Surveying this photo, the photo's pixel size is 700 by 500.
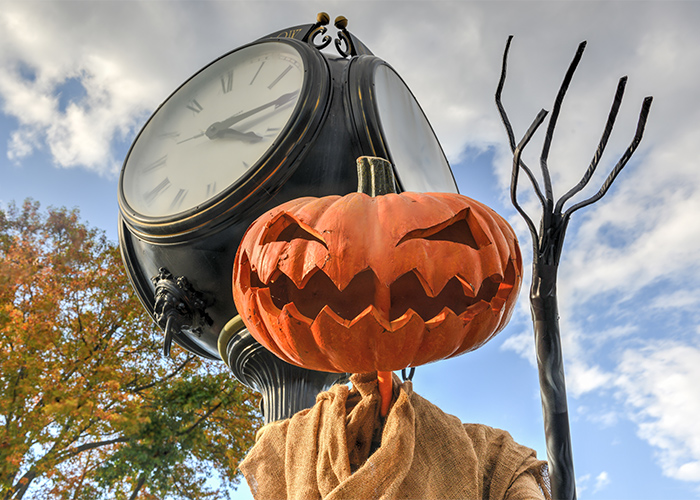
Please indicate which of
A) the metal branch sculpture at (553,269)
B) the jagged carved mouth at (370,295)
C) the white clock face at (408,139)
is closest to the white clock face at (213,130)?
the white clock face at (408,139)

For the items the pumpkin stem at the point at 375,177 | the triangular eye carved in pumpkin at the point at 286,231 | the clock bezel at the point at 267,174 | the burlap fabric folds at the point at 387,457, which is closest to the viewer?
the burlap fabric folds at the point at 387,457

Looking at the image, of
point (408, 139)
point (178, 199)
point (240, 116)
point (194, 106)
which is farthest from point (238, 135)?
point (408, 139)

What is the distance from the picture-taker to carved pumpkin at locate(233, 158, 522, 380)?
137 centimetres

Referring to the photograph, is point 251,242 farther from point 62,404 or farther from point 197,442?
point 197,442

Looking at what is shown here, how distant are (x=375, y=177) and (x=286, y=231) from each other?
354 millimetres

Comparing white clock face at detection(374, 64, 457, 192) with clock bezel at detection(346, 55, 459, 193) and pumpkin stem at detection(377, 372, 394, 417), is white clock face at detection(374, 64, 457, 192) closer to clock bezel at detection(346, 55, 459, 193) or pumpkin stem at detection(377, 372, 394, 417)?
clock bezel at detection(346, 55, 459, 193)

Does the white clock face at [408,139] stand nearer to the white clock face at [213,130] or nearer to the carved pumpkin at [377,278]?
the white clock face at [213,130]

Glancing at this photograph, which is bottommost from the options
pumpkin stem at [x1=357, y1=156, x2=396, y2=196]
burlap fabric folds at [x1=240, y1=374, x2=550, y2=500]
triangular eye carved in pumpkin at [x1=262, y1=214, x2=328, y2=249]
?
burlap fabric folds at [x1=240, y1=374, x2=550, y2=500]

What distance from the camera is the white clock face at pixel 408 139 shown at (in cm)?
261

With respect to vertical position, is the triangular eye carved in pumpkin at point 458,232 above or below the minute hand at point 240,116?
below

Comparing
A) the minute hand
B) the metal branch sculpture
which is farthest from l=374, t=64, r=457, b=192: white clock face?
the metal branch sculpture

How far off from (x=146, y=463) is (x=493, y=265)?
7303mm

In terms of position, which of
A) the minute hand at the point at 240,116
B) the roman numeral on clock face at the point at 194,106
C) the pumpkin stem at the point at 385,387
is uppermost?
the roman numeral on clock face at the point at 194,106

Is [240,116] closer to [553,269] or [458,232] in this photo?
[458,232]
